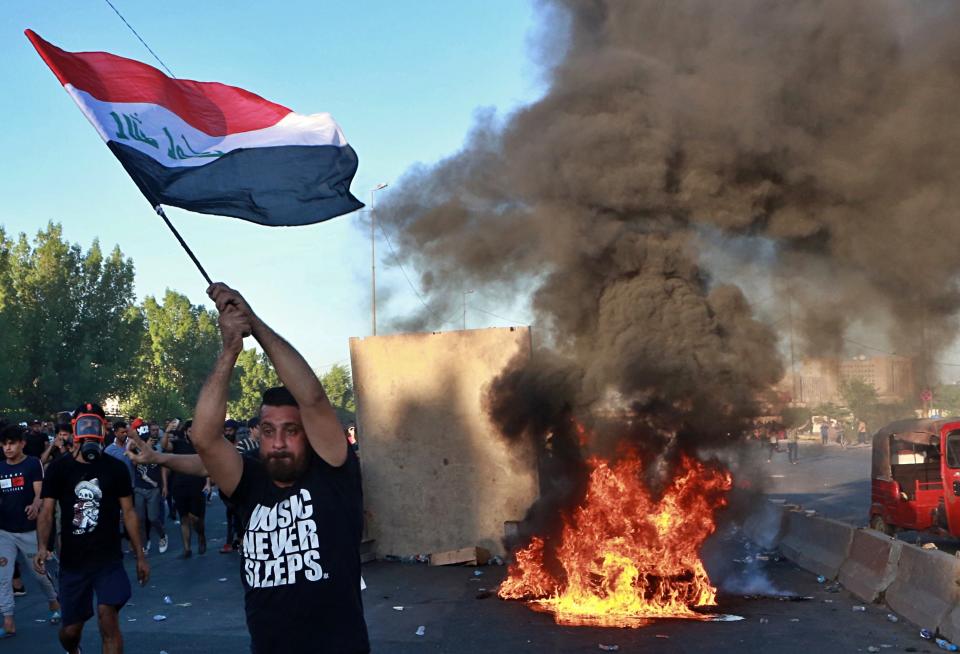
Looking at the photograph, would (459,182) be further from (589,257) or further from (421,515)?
(421,515)

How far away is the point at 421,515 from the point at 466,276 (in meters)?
3.56

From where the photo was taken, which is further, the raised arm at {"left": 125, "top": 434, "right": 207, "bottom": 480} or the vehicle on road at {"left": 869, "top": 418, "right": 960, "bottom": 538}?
the vehicle on road at {"left": 869, "top": 418, "right": 960, "bottom": 538}

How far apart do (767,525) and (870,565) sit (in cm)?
435

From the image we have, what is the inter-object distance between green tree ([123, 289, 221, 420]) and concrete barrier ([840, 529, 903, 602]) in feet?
Answer: 186

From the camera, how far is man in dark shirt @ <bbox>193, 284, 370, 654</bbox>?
312 cm

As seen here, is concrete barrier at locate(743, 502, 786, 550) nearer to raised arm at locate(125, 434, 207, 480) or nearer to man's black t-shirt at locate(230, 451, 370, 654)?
raised arm at locate(125, 434, 207, 480)

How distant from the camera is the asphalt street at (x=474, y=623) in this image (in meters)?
7.48

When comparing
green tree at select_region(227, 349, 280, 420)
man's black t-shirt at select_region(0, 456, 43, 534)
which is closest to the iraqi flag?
man's black t-shirt at select_region(0, 456, 43, 534)

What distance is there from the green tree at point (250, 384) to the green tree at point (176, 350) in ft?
30.1

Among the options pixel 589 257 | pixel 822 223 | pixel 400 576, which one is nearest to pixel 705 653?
pixel 400 576

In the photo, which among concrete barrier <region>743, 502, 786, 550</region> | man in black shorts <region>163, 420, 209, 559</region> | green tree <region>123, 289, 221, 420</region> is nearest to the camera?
man in black shorts <region>163, 420, 209, 559</region>

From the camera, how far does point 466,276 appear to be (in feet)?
44.8

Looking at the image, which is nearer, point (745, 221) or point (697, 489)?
point (697, 489)

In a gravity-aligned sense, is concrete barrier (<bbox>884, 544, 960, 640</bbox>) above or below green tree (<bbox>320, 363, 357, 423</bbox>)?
below
